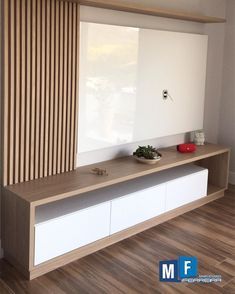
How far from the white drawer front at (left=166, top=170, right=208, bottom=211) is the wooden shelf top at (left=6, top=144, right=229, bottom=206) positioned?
188 mm

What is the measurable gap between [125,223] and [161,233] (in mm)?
377

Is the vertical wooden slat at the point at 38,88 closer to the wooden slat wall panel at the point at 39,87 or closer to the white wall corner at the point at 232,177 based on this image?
→ the wooden slat wall panel at the point at 39,87

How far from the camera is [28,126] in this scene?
119 inches

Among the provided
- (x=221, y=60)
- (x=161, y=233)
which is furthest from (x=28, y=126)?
(x=221, y=60)

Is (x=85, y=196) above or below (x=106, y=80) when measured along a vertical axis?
below

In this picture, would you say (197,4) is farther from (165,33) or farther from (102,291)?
(102,291)

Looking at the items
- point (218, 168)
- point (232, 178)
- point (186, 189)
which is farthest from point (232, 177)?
point (186, 189)

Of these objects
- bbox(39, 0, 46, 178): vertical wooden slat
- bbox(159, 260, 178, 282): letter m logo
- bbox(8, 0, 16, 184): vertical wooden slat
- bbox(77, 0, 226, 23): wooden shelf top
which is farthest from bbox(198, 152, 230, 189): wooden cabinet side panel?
bbox(8, 0, 16, 184): vertical wooden slat

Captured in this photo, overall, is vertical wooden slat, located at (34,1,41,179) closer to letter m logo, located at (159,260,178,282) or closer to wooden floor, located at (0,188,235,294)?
wooden floor, located at (0,188,235,294)

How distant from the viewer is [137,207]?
3.51 metres

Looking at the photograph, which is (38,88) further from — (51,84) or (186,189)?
(186,189)

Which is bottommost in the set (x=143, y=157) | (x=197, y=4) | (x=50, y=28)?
(x=143, y=157)

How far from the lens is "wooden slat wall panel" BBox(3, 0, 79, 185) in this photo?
287 cm

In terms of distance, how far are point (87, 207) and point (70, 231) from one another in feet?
0.73
